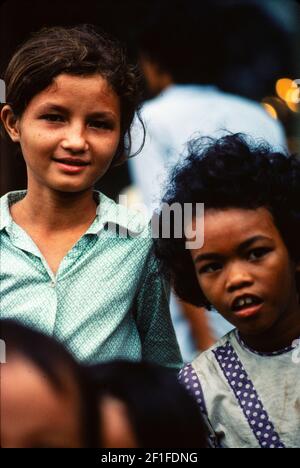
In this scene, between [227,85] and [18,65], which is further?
[227,85]

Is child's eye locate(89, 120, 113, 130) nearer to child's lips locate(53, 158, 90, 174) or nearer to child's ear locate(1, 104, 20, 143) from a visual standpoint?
child's lips locate(53, 158, 90, 174)

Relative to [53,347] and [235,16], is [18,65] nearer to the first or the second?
[53,347]

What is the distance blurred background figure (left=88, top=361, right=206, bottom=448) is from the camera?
1744 millimetres

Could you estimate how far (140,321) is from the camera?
2836mm

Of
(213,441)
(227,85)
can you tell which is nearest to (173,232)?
(213,441)

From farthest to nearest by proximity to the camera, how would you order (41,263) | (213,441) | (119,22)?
1. (119,22)
2. (41,263)
3. (213,441)

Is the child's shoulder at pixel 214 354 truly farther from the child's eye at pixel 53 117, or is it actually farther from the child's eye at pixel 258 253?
the child's eye at pixel 53 117

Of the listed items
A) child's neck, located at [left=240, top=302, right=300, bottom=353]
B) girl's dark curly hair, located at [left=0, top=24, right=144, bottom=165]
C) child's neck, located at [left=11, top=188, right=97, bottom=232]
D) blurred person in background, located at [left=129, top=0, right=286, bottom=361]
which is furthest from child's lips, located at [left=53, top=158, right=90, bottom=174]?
child's neck, located at [left=240, top=302, right=300, bottom=353]

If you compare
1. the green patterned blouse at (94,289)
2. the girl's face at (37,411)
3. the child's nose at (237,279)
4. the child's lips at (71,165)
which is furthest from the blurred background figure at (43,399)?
the child's lips at (71,165)

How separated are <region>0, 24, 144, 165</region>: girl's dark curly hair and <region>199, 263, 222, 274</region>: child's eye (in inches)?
26.6

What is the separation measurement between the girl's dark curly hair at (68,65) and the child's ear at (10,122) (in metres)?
0.03

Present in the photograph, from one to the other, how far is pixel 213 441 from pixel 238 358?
261mm

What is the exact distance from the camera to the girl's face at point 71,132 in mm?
2645

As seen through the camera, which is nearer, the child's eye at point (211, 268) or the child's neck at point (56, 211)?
the child's eye at point (211, 268)
